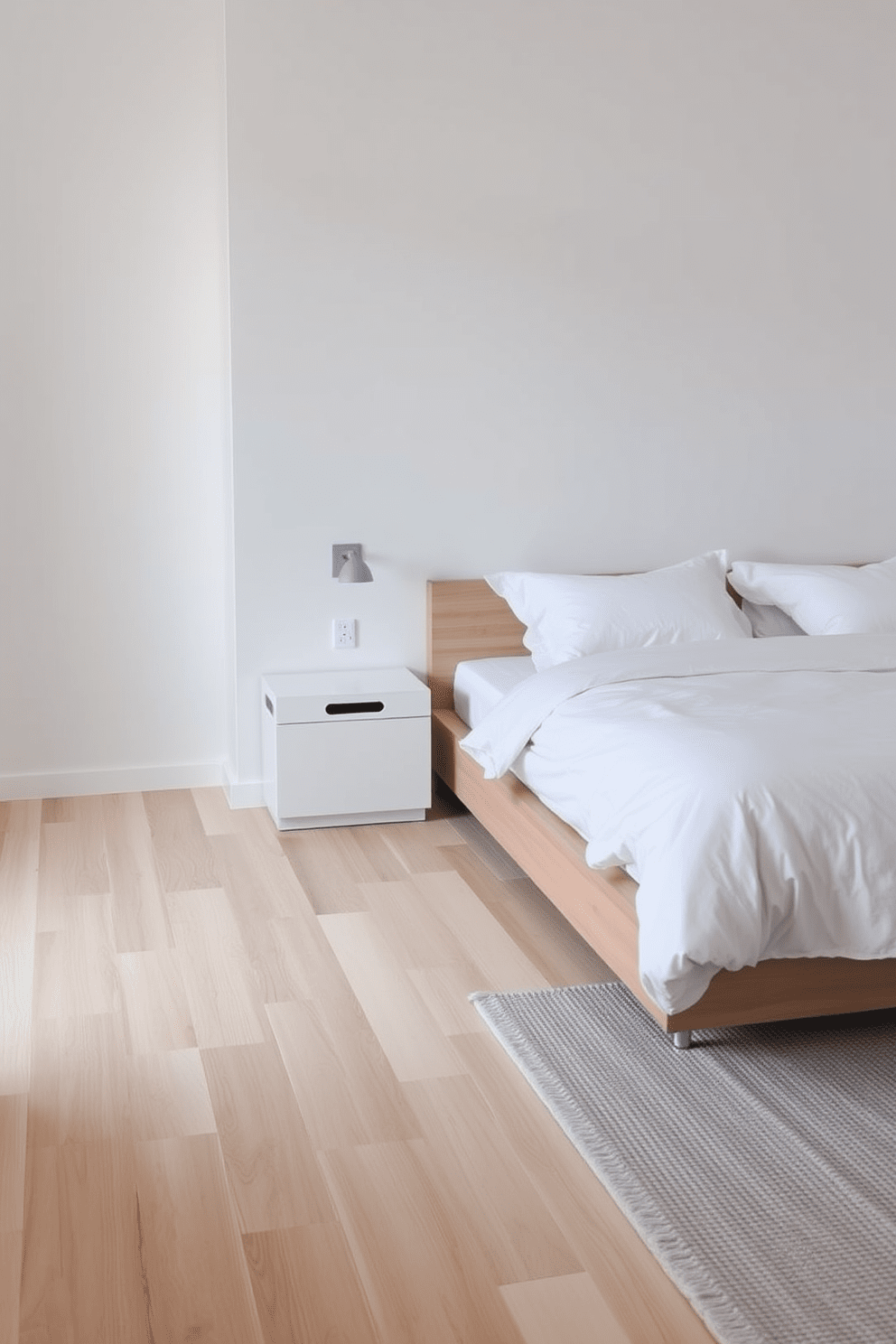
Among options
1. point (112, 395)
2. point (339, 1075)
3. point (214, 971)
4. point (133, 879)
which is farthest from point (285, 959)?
point (112, 395)

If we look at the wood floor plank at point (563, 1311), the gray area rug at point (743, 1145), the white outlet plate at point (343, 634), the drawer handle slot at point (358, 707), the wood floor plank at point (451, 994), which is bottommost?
the wood floor plank at point (451, 994)

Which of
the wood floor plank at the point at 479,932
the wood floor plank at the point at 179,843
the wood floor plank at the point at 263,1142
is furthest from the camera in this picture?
the wood floor plank at the point at 179,843

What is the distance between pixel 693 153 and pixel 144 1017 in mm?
3131

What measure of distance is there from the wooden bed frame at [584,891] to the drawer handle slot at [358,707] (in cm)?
24

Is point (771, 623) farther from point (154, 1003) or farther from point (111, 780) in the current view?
point (154, 1003)

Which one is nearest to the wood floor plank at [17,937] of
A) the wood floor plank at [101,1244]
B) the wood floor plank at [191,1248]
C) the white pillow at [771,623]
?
the wood floor plank at [101,1244]

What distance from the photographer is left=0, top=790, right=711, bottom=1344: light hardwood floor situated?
1.76 m

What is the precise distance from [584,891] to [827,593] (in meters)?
1.71

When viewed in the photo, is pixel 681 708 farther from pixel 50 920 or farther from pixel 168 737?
pixel 168 737

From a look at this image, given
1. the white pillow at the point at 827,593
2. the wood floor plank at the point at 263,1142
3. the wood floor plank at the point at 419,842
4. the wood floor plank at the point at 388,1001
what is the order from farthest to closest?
the white pillow at the point at 827,593, the wood floor plank at the point at 419,842, the wood floor plank at the point at 388,1001, the wood floor plank at the point at 263,1142

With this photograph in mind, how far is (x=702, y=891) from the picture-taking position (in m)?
2.27

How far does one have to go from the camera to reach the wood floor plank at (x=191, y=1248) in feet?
5.64

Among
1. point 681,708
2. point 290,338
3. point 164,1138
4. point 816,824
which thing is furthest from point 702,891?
point 290,338

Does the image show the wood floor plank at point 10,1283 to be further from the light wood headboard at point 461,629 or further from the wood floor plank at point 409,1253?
the light wood headboard at point 461,629
